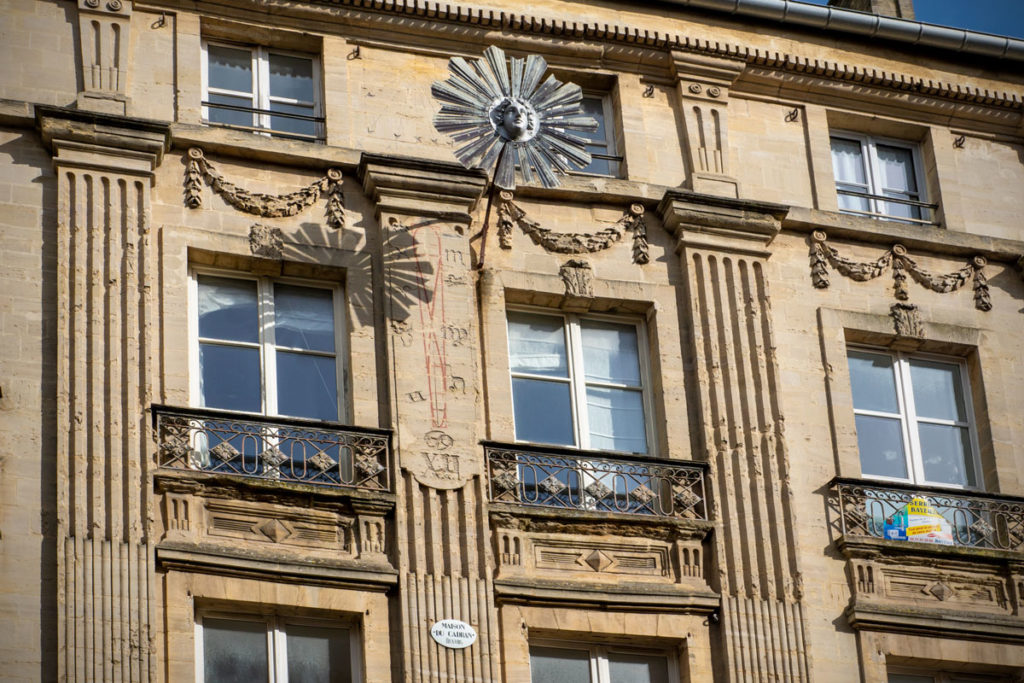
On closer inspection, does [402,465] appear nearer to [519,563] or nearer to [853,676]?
[519,563]

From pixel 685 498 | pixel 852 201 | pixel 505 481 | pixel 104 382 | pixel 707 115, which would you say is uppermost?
pixel 707 115

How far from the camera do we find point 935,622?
23.7 m

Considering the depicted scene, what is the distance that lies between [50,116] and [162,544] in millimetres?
4288

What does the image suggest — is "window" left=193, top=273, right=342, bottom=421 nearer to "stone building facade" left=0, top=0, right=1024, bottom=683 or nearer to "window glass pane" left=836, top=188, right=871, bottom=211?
"stone building facade" left=0, top=0, right=1024, bottom=683

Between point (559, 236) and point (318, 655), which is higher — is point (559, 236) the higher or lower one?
the higher one

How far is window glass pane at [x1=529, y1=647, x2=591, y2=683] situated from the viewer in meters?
22.6

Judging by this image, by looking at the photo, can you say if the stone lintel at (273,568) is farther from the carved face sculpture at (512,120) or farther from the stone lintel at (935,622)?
the stone lintel at (935,622)

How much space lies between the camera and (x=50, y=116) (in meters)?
23.3

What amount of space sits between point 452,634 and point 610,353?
380 centimetres

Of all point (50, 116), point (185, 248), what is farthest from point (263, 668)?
point (50, 116)

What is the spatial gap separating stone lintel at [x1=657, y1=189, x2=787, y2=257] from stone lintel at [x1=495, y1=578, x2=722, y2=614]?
377 centimetres

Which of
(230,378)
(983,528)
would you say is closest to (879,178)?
(983,528)

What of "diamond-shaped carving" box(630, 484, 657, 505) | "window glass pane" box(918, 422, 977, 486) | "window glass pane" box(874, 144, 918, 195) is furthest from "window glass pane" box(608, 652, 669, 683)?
"window glass pane" box(874, 144, 918, 195)

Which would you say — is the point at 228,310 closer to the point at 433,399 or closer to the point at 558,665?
the point at 433,399
